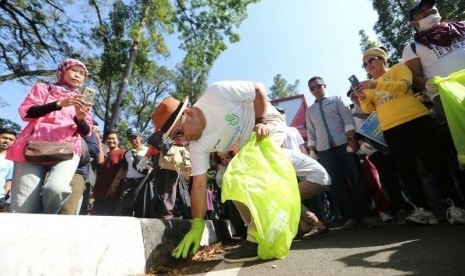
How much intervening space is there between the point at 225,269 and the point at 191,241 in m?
0.35

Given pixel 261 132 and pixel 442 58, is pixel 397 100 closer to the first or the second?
pixel 442 58

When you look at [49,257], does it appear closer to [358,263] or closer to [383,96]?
[358,263]

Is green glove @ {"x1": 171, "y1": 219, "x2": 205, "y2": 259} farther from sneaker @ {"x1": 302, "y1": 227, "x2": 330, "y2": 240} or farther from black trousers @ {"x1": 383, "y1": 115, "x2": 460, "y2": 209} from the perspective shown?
black trousers @ {"x1": 383, "y1": 115, "x2": 460, "y2": 209}

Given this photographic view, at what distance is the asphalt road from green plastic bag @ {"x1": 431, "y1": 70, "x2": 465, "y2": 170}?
1.83 feet

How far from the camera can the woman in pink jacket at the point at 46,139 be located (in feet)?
7.16

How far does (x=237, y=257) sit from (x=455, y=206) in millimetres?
1734

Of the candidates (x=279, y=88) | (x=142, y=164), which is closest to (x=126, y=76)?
(x=142, y=164)

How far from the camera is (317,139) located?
3.92 meters

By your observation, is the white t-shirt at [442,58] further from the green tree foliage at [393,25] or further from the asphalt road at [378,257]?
the green tree foliage at [393,25]

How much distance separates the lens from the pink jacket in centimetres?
226

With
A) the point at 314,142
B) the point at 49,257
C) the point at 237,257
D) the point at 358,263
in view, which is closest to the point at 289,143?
the point at 314,142

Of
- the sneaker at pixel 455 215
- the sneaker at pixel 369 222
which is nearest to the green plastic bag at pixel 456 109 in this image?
the sneaker at pixel 455 215

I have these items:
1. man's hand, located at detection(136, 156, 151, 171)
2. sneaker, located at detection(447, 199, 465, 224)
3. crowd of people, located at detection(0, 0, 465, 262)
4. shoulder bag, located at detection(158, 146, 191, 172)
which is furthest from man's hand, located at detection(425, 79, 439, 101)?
man's hand, located at detection(136, 156, 151, 171)

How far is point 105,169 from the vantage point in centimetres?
453
